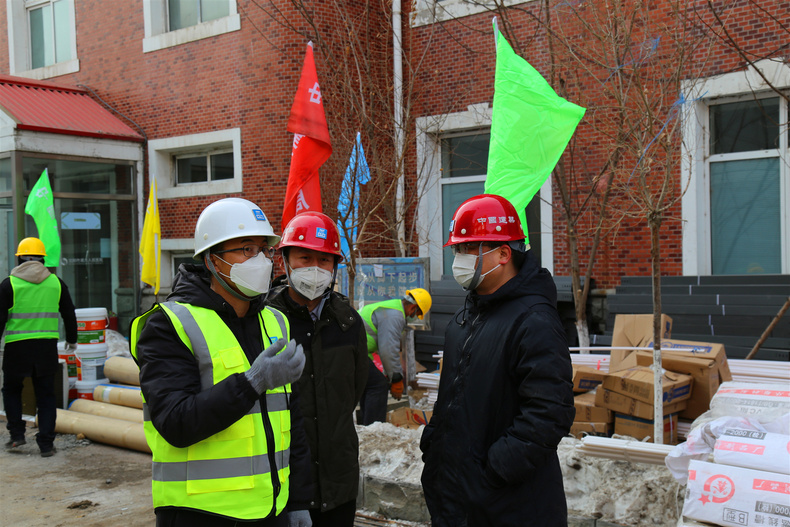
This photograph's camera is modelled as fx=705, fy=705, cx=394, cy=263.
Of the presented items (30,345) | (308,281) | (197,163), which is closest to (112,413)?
(30,345)

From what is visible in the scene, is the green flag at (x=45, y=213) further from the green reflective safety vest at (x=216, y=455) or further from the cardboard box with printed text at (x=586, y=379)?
the green reflective safety vest at (x=216, y=455)

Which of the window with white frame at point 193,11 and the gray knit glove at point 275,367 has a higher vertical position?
the window with white frame at point 193,11

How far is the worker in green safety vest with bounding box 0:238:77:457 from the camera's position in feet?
25.7

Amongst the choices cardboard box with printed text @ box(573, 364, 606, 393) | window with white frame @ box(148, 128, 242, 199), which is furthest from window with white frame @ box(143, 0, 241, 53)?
cardboard box with printed text @ box(573, 364, 606, 393)

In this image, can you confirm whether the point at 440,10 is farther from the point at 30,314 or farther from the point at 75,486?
the point at 75,486

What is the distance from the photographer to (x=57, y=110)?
14.8 m

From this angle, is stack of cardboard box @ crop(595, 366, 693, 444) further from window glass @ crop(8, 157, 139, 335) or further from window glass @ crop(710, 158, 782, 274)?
Answer: window glass @ crop(8, 157, 139, 335)

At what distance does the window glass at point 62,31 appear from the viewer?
17172mm

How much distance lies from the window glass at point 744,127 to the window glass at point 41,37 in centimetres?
1543

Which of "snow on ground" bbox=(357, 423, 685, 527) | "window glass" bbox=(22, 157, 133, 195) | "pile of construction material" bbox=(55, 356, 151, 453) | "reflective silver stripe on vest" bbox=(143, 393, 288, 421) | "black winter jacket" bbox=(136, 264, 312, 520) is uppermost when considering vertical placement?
"window glass" bbox=(22, 157, 133, 195)

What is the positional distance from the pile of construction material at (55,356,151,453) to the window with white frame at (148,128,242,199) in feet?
17.7

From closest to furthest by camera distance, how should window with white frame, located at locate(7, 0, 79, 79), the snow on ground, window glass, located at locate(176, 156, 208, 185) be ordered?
1. the snow on ground
2. window glass, located at locate(176, 156, 208, 185)
3. window with white frame, located at locate(7, 0, 79, 79)

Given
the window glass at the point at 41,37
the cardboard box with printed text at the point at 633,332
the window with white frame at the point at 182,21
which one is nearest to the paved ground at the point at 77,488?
the cardboard box with printed text at the point at 633,332

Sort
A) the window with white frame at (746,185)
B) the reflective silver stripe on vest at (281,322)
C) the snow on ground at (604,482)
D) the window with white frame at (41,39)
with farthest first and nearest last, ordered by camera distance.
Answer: the window with white frame at (41,39)
the window with white frame at (746,185)
the snow on ground at (604,482)
the reflective silver stripe on vest at (281,322)
